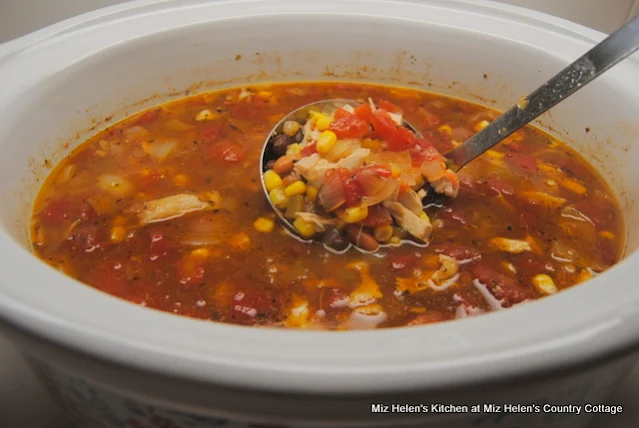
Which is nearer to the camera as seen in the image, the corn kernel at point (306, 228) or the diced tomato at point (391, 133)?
the corn kernel at point (306, 228)

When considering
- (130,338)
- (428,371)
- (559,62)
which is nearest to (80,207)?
(130,338)

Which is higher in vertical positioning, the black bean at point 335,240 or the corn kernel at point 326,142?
the corn kernel at point 326,142

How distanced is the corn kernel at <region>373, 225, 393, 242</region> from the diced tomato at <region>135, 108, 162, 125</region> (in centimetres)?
134

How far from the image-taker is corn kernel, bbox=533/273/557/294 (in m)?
1.88

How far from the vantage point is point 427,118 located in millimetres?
2818

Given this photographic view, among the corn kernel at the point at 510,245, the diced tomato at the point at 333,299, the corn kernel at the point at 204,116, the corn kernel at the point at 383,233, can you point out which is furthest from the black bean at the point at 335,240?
the corn kernel at the point at 204,116

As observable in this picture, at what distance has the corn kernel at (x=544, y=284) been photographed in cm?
188

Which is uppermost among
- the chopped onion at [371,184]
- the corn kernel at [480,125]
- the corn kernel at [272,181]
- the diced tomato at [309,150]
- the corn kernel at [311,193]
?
the chopped onion at [371,184]

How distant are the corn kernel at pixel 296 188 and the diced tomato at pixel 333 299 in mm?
426

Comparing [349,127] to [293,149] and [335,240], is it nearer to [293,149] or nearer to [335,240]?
[293,149]

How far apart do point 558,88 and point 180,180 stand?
1.47 meters

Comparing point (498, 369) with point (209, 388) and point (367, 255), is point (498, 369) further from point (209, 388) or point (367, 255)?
point (367, 255)

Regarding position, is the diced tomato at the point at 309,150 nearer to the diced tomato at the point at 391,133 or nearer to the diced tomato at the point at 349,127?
the diced tomato at the point at 349,127

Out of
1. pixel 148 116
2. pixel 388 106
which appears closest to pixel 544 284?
pixel 388 106
